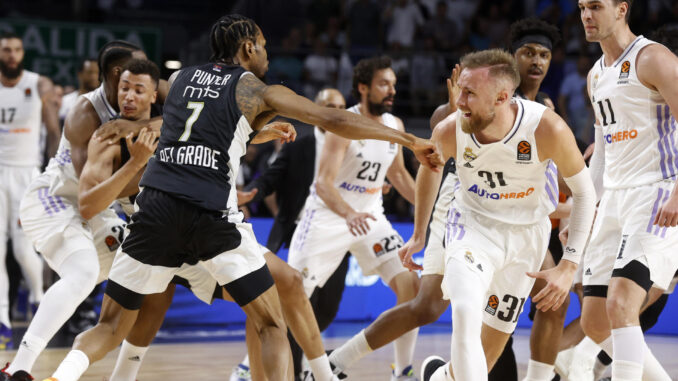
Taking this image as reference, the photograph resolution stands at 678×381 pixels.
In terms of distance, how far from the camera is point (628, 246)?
4.64 metres

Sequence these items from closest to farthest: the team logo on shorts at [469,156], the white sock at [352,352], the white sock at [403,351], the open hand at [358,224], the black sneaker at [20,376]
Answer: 1. the team logo on shorts at [469,156]
2. the black sneaker at [20,376]
3. the white sock at [352,352]
4. the open hand at [358,224]
5. the white sock at [403,351]

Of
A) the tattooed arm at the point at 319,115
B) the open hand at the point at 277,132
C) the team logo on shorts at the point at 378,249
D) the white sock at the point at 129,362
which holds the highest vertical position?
the tattooed arm at the point at 319,115

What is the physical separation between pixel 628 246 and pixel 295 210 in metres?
3.54

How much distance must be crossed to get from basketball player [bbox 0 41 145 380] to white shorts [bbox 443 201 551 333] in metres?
2.22

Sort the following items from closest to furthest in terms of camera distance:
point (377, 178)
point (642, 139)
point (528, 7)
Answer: point (642, 139) < point (377, 178) < point (528, 7)

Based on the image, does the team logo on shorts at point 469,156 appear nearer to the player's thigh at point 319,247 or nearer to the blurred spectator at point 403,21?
the player's thigh at point 319,247

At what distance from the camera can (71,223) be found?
569 cm

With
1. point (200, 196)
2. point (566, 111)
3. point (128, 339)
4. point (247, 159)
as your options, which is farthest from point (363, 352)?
point (566, 111)

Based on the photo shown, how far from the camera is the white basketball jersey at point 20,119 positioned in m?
9.16

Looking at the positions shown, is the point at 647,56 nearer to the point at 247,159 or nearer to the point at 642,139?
the point at 642,139

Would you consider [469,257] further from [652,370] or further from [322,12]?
[322,12]

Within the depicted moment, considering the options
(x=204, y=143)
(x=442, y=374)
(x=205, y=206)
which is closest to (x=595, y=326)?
(x=442, y=374)

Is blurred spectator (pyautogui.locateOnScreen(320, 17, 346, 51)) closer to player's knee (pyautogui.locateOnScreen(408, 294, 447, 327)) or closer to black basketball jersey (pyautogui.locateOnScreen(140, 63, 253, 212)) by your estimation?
player's knee (pyautogui.locateOnScreen(408, 294, 447, 327))

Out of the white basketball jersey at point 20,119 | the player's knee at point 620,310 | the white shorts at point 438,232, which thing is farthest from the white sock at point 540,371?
the white basketball jersey at point 20,119
